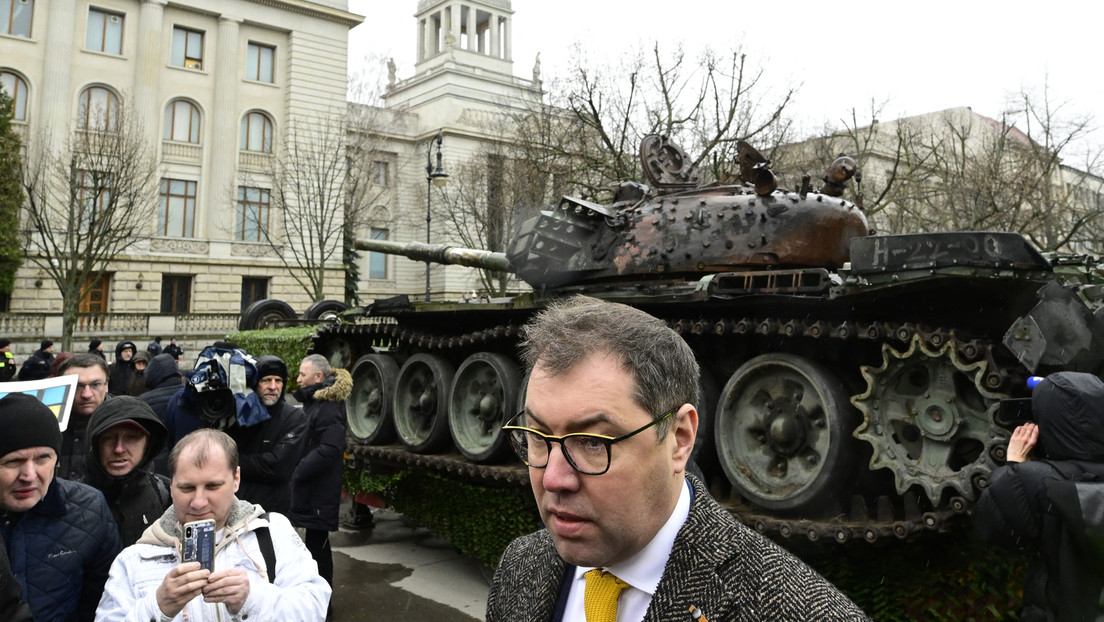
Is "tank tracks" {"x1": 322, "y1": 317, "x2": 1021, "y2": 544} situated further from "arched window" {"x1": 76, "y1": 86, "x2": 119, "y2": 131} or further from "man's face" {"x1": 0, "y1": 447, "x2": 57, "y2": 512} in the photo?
"arched window" {"x1": 76, "y1": 86, "x2": 119, "y2": 131}

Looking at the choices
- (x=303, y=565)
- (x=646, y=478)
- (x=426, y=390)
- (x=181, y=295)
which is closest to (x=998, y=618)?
(x=303, y=565)

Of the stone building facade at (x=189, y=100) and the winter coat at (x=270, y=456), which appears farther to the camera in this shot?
the stone building facade at (x=189, y=100)

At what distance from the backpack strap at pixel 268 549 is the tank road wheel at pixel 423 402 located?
5.16 meters

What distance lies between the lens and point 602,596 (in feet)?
5.59

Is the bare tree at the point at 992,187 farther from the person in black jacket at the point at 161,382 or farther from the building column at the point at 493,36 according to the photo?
the building column at the point at 493,36

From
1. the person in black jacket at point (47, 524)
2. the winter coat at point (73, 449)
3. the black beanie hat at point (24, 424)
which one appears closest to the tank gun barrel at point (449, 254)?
the winter coat at point (73, 449)

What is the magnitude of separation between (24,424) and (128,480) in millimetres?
792

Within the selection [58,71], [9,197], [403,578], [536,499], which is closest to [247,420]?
[403,578]

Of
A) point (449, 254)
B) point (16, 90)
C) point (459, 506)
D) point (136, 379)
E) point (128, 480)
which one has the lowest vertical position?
point (459, 506)

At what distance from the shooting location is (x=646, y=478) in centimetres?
165

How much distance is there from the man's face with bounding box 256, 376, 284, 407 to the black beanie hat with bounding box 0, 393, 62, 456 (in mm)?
2166

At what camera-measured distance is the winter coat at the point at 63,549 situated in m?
3.08

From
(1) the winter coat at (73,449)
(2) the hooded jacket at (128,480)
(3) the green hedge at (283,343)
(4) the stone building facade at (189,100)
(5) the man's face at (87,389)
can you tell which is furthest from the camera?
(4) the stone building facade at (189,100)

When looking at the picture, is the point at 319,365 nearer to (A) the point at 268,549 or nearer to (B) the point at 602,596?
(A) the point at 268,549
